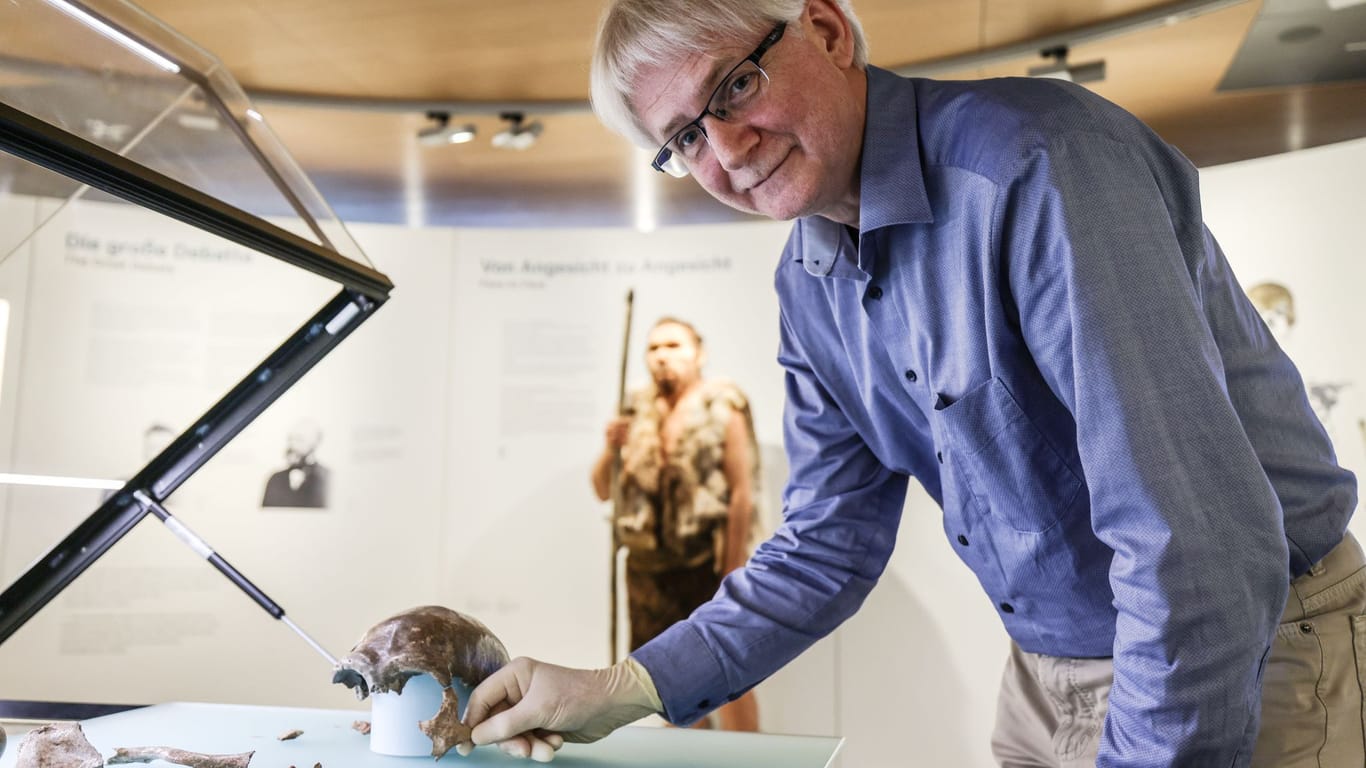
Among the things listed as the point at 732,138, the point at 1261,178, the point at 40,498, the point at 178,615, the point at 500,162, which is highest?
the point at 500,162

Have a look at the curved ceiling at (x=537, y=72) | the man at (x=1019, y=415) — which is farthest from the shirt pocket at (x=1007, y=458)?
the curved ceiling at (x=537, y=72)

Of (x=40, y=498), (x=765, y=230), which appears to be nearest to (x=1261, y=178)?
(x=765, y=230)

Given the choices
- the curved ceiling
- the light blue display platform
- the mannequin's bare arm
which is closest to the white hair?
the light blue display platform

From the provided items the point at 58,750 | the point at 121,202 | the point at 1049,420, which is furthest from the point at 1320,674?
the point at 121,202

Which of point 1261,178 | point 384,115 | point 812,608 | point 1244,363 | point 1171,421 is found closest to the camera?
point 1171,421

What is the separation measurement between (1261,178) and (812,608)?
3902mm

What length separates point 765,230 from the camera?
19.2 feet

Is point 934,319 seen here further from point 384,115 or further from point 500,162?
point 500,162

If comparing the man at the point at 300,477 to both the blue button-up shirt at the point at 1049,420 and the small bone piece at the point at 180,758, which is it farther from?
the small bone piece at the point at 180,758

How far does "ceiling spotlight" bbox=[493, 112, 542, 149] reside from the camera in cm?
548

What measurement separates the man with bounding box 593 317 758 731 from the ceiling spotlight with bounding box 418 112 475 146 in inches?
59.7

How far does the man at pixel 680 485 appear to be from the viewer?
5668 mm

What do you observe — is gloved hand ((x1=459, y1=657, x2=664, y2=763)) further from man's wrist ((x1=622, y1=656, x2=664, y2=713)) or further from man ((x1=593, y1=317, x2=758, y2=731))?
man ((x1=593, y1=317, x2=758, y2=731))

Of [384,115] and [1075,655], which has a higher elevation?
[384,115]
